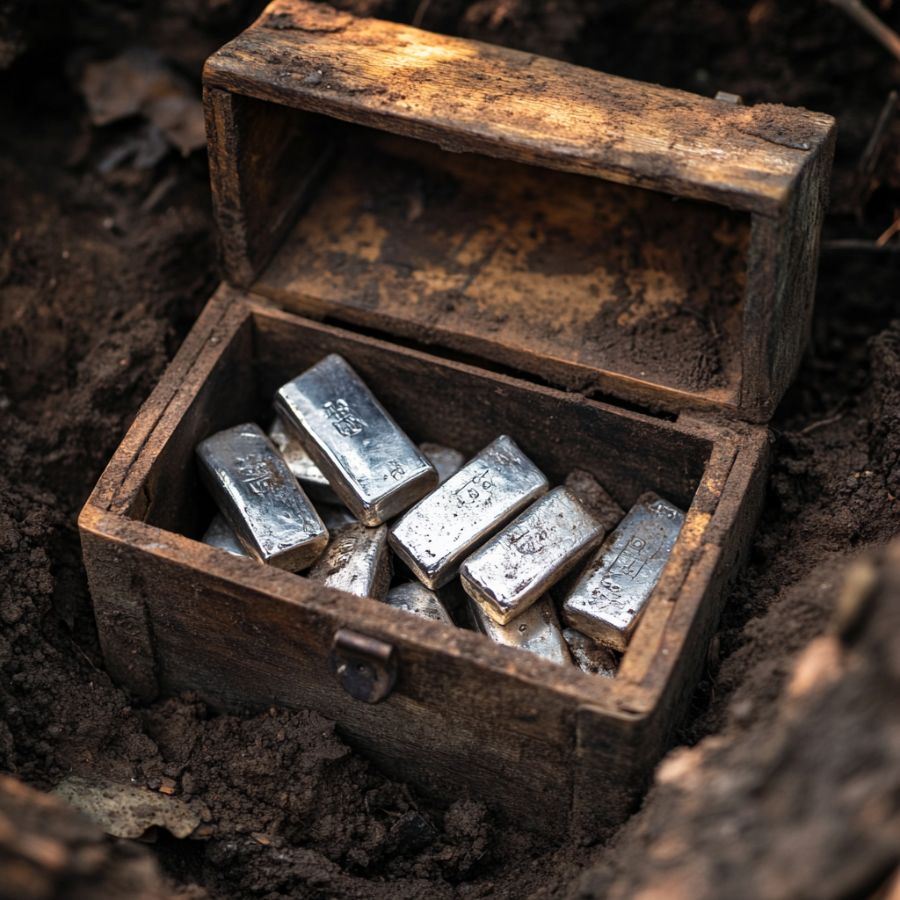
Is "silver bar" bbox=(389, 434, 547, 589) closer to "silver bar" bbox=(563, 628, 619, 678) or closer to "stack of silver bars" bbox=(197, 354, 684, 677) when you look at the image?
"stack of silver bars" bbox=(197, 354, 684, 677)

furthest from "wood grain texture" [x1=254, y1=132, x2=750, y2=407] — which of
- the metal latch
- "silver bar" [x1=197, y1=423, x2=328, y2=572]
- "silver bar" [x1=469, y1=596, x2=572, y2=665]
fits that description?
the metal latch

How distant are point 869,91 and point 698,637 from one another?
6.93 ft

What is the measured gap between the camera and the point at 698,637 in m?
2.75

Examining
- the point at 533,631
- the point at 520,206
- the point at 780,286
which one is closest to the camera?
the point at 780,286

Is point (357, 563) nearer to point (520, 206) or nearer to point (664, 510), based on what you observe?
point (664, 510)

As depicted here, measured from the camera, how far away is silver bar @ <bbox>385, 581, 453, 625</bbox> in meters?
3.04

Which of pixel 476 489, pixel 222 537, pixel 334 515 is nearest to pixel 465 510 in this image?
pixel 476 489

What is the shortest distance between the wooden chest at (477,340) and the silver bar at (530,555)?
8.6 inches

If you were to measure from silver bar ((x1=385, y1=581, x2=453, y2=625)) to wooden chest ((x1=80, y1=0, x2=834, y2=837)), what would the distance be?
0.32 metres

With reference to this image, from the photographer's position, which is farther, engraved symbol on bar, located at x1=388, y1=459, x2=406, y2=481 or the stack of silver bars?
engraved symbol on bar, located at x1=388, y1=459, x2=406, y2=481

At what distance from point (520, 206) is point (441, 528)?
40.3 inches

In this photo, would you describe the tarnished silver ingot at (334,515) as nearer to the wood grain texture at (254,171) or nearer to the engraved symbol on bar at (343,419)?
the engraved symbol on bar at (343,419)

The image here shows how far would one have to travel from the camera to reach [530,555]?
300 centimetres

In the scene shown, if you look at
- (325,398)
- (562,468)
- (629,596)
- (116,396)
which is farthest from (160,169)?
(629,596)
